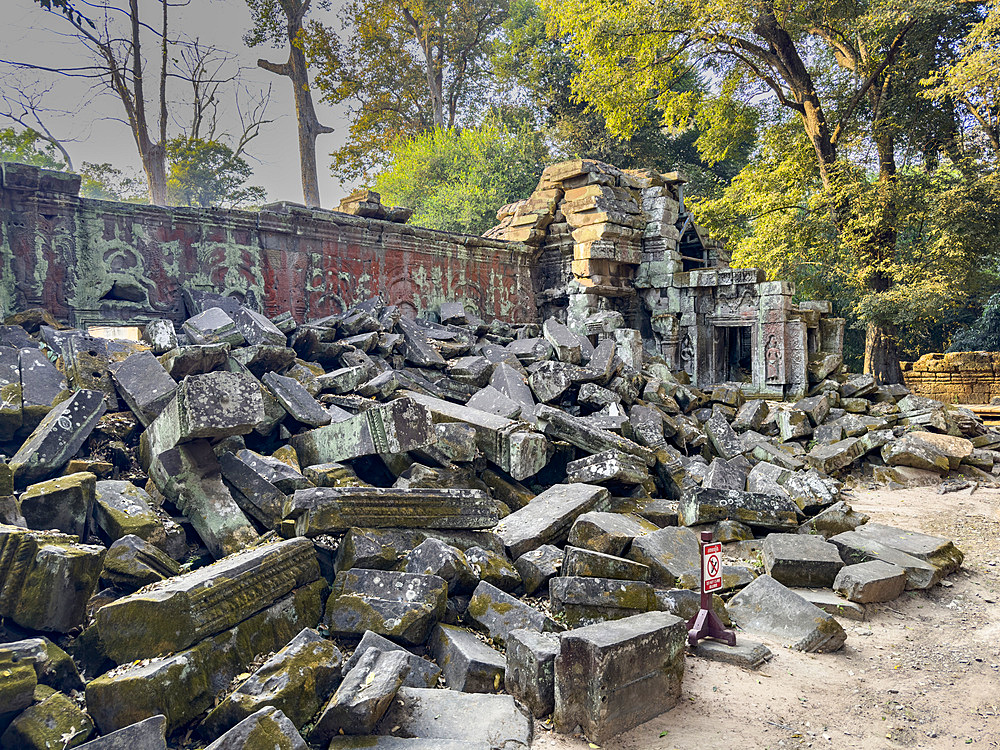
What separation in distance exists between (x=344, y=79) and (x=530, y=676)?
20.3 meters

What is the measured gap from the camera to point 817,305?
36.6 ft

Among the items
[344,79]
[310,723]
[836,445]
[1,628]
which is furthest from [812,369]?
[344,79]

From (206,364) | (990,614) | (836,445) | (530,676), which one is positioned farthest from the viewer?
(836,445)

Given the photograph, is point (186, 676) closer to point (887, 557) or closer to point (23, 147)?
point (887, 557)

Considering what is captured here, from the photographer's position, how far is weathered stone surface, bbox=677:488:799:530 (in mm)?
5117

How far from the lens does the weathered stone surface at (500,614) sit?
3.18 m

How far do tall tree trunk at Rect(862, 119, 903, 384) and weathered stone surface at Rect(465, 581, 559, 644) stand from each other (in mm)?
12080

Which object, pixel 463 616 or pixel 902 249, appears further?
pixel 902 249

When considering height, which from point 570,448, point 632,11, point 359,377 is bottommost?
point 570,448

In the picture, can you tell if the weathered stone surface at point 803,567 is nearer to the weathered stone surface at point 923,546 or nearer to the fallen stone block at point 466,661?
the weathered stone surface at point 923,546

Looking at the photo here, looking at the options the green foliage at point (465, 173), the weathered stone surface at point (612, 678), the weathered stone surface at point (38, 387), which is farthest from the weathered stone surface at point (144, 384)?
the green foliage at point (465, 173)

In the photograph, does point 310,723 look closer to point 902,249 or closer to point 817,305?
point 817,305

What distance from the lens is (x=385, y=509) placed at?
3547mm

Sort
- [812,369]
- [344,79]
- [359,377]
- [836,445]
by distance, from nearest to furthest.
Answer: [359,377]
[836,445]
[812,369]
[344,79]
